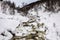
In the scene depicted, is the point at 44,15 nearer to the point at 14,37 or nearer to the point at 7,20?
the point at 7,20

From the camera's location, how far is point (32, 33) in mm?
6109

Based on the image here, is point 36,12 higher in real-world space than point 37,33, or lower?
higher

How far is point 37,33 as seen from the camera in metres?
6.21

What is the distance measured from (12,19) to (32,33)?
5.14ft

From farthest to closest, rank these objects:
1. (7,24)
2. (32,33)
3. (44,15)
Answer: (44,15)
(7,24)
(32,33)

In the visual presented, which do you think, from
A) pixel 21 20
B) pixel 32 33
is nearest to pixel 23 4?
pixel 21 20

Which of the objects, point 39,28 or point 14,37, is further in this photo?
point 39,28

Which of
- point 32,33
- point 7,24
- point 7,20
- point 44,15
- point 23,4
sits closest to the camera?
point 32,33

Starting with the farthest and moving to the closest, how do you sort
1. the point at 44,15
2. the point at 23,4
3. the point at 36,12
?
the point at 23,4 < the point at 36,12 < the point at 44,15

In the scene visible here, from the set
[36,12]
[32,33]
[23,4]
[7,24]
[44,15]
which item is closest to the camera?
[32,33]

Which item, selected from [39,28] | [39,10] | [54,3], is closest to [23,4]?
[39,10]

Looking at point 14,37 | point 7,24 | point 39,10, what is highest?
point 39,10

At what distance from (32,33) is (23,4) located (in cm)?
417

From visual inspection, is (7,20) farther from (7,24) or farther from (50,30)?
(50,30)
